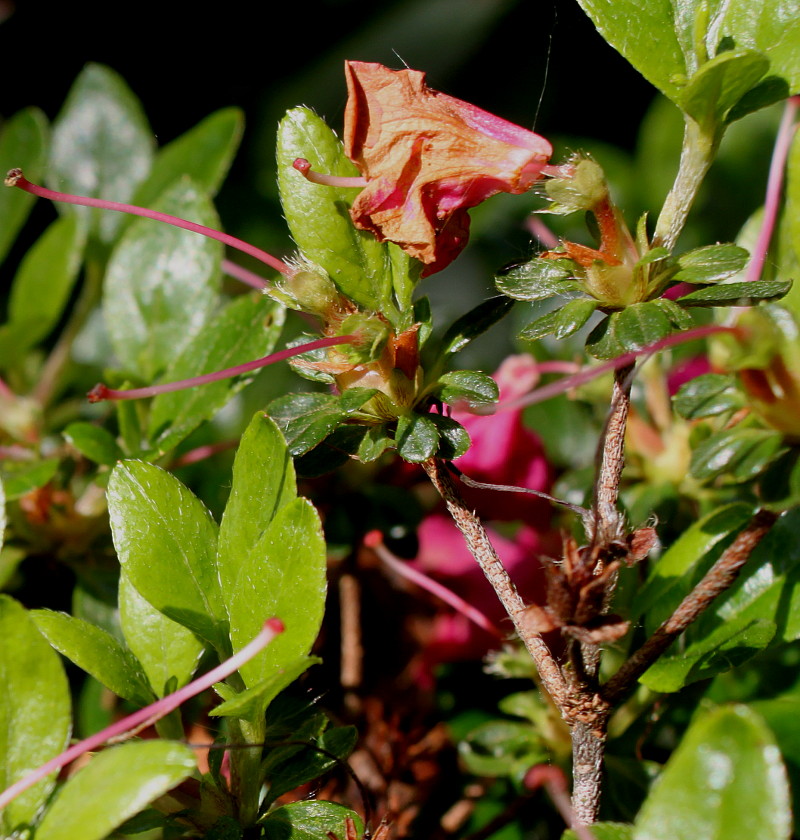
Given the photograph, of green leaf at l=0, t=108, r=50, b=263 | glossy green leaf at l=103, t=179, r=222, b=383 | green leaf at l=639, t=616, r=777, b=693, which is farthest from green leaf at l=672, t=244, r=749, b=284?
green leaf at l=0, t=108, r=50, b=263

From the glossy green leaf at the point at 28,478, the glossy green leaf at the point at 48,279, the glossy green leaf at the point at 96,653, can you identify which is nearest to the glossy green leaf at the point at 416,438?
the glossy green leaf at the point at 96,653

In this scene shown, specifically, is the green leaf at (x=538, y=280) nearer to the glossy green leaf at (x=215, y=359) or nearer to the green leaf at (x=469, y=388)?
the green leaf at (x=469, y=388)

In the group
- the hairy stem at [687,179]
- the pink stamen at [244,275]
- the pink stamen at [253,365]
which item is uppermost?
the hairy stem at [687,179]

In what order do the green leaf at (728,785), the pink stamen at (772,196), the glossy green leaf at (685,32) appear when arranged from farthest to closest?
the pink stamen at (772,196) < the glossy green leaf at (685,32) < the green leaf at (728,785)

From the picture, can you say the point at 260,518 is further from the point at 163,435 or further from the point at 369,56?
the point at 369,56

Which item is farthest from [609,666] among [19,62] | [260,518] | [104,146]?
[19,62]

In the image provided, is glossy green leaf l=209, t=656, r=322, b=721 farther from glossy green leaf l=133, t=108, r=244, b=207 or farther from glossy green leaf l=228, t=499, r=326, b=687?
glossy green leaf l=133, t=108, r=244, b=207

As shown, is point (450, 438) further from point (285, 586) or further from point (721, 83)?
point (721, 83)
